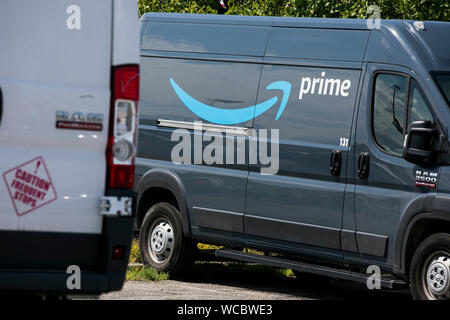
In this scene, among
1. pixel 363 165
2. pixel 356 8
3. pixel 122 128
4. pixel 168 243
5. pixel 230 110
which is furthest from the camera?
pixel 356 8

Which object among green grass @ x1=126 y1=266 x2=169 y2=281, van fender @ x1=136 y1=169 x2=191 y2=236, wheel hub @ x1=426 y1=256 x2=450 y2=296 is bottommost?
green grass @ x1=126 y1=266 x2=169 y2=281

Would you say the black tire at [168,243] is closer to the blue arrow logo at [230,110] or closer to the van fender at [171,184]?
the van fender at [171,184]

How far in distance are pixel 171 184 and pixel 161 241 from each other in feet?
2.46

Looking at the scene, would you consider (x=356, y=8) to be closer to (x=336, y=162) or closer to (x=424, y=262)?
(x=336, y=162)

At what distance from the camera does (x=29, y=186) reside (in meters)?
5.77

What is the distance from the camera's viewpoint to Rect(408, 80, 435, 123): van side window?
9383 millimetres

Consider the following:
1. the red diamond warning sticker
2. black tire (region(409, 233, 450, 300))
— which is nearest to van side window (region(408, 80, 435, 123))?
black tire (region(409, 233, 450, 300))

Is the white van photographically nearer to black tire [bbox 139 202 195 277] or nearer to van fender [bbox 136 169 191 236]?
van fender [bbox 136 169 191 236]

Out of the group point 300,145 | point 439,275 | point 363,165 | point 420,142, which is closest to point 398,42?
point 420,142

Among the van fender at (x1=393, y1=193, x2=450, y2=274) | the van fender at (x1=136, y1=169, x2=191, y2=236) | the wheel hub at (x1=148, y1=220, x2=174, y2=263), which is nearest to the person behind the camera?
the van fender at (x1=393, y1=193, x2=450, y2=274)

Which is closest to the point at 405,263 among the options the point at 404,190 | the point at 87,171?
the point at 404,190

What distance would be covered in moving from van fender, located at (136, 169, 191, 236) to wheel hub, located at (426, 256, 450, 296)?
3.22 m

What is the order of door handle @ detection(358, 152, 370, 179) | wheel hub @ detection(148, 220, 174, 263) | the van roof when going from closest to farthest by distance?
the van roof, door handle @ detection(358, 152, 370, 179), wheel hub @ detection(148, 220, 174, 263)

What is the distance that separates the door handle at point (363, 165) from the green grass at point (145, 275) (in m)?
2.84
